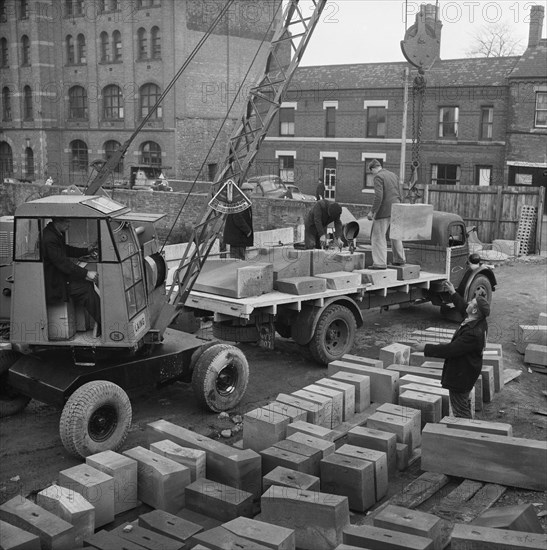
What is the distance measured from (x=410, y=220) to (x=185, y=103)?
33.4 metres

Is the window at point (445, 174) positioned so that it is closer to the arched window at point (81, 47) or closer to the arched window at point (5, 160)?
the arched window at point (81, 47)

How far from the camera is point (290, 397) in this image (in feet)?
28.3

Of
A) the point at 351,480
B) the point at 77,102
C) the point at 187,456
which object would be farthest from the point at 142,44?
the point at 351,480

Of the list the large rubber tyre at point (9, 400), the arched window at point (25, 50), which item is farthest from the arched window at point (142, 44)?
the large rubber tyre at point (9, 400)

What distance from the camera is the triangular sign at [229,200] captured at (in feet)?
34.8

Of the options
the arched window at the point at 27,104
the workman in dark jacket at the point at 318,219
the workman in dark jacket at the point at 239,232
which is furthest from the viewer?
the arched window at the point at 27,104

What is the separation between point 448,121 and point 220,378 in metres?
27.9

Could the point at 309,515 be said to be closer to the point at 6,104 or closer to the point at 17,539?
the point at 17,539

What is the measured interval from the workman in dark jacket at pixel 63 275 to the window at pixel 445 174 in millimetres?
28884

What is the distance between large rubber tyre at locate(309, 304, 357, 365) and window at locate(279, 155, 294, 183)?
28745mm

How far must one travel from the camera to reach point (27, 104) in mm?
50969

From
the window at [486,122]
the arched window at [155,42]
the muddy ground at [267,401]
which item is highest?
the arched window at [155,42]

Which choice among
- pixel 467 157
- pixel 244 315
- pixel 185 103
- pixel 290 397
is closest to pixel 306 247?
pixel 244 315

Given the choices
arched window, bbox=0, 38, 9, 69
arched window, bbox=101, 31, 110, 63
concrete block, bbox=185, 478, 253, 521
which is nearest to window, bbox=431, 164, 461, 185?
arched window, bbox=101, 31, 110, 63
